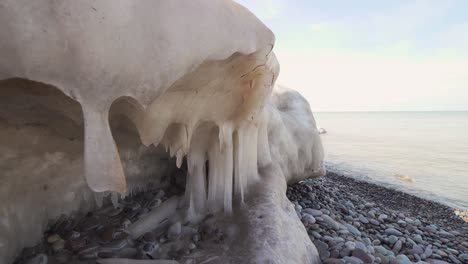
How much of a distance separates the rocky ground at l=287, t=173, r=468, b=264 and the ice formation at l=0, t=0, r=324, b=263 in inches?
21.0

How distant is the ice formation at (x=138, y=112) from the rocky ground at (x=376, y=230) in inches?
21.0

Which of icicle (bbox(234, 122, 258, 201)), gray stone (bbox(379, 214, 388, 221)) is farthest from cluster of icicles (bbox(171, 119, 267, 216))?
gray stone (bbox(379, 214, 388, 221))

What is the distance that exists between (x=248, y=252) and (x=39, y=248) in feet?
4.71

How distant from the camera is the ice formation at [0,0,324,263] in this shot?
958 mm

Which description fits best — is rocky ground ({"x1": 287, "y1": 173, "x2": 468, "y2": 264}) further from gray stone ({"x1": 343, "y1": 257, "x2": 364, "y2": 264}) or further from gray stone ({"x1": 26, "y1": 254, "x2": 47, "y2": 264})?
gray stone ({"x1": 26, "y1": 254, "x2": 47, "y2": 264})

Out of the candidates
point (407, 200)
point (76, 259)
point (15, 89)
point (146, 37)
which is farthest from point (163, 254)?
point (407, 200)

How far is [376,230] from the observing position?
363cm

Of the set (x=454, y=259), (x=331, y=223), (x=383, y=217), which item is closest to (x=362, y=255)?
(x=331, y=223)

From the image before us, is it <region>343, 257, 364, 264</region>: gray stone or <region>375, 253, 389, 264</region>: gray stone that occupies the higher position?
<region>343, 257, 364, 264</region>: gray stone

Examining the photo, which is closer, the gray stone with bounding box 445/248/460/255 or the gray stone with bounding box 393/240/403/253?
the gray stone with bounding box 393/240/403/253

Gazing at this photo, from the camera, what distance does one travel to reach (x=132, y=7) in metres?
1.09

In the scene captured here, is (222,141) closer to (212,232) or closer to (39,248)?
(212,232)

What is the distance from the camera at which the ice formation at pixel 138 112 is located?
0.96 metres

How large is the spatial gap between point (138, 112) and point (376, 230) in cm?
344
